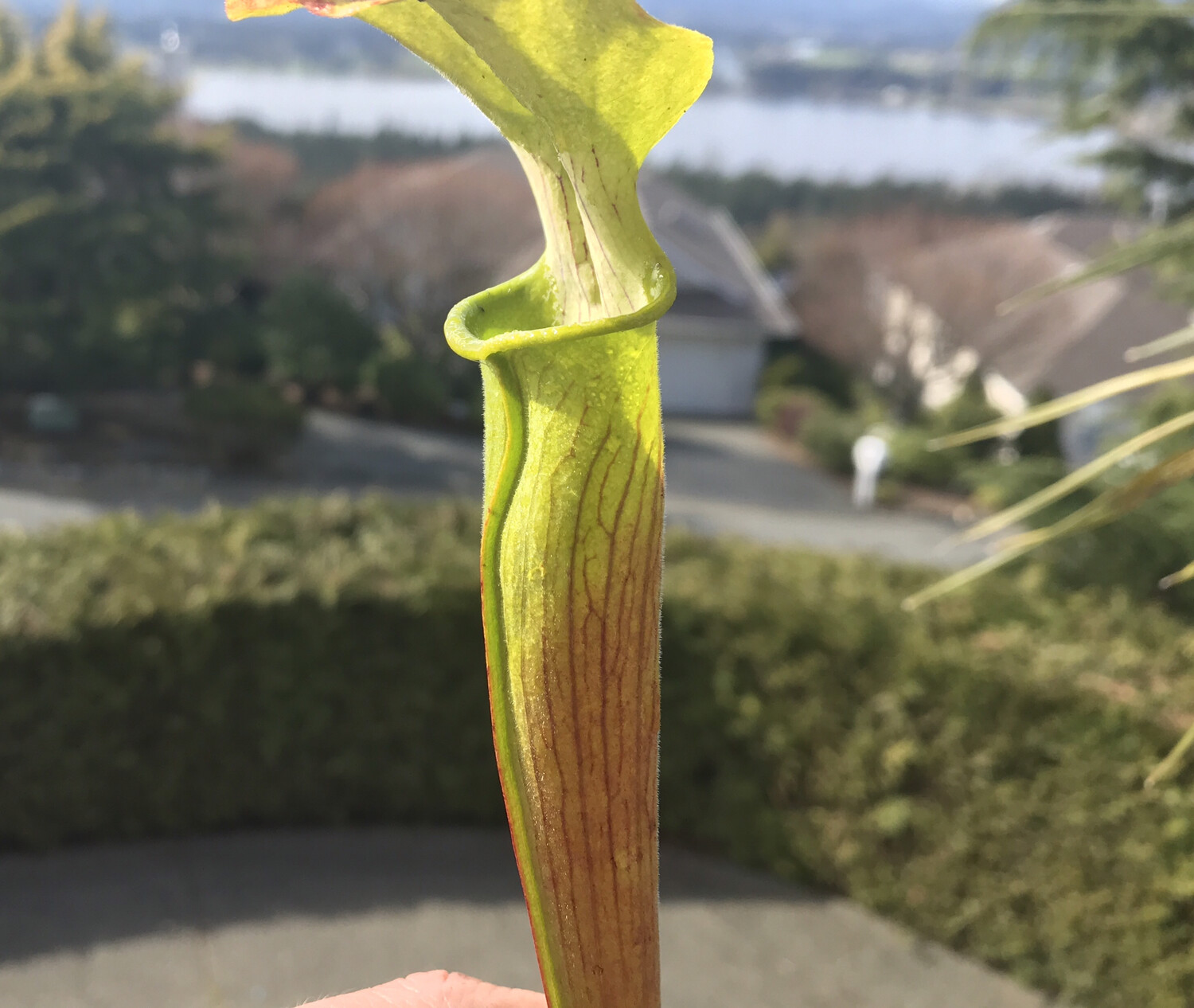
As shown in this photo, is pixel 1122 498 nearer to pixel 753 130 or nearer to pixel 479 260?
pixel 479 260

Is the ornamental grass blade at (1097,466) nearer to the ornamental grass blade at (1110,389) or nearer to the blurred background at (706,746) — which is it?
the ornamental grass blade at (1110,389)

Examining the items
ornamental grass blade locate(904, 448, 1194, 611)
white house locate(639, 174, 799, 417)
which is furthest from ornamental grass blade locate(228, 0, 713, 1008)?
white house locate(639, 174, 799, 417)

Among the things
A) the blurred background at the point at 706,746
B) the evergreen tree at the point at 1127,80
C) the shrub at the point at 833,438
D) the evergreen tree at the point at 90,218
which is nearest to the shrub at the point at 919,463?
the shrub at the point at 833,438

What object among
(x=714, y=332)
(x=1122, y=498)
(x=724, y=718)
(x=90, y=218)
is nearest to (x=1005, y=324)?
(x=714, y=332)

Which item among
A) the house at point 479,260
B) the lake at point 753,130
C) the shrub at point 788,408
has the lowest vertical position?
the shrub at point 788,408

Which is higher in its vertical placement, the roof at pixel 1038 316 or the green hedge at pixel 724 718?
the roof at pixel 1038 316

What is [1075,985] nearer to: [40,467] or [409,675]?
[409,675]

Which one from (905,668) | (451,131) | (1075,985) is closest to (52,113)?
(905,668)
